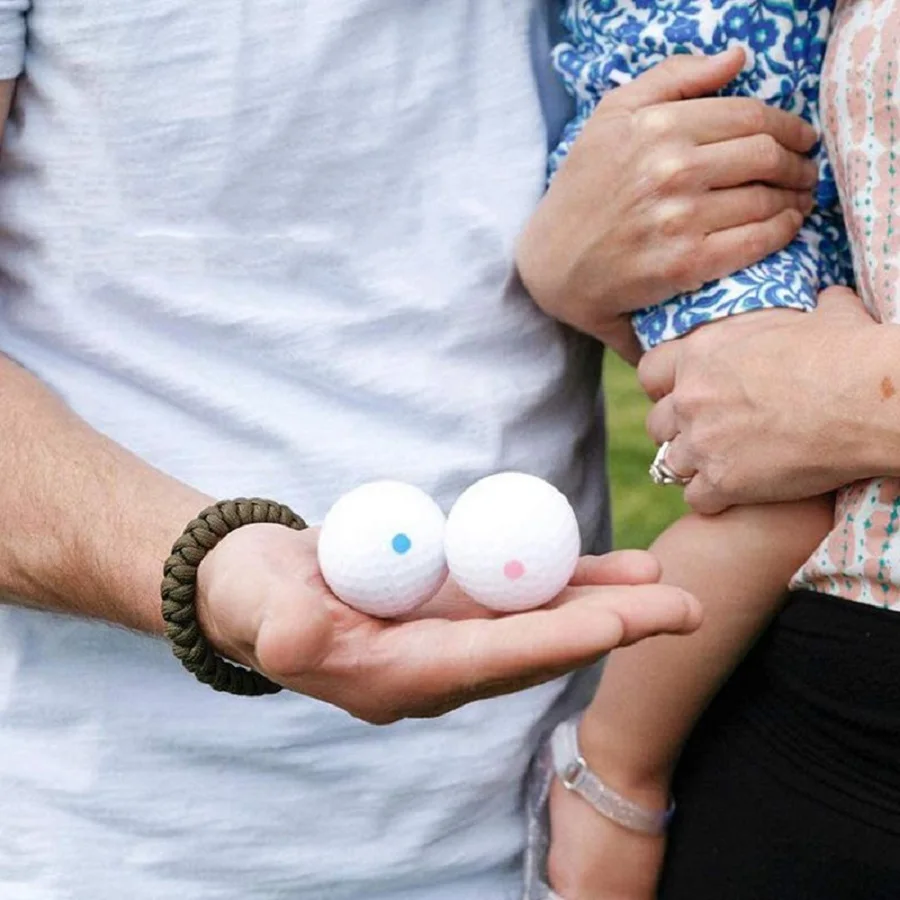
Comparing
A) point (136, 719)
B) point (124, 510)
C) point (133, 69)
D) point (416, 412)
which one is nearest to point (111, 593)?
point (124, 510)

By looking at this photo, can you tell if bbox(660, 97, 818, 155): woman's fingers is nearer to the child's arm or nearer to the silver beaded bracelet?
the child's arm

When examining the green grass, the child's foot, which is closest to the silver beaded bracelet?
the child's foot

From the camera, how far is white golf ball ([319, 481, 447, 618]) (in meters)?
1.15

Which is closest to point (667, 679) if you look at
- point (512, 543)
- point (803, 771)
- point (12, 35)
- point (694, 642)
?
point (694, 642)

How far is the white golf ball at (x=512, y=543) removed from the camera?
3.81ft

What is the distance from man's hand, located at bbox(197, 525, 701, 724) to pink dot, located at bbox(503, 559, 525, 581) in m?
0.04

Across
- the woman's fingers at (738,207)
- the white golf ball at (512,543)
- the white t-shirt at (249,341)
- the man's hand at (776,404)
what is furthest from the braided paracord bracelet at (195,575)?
the woman's fingers at (738,207)

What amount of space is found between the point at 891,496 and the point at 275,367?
1.87 ft

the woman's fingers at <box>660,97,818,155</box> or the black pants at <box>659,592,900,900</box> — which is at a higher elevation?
the woman's fingers at <box>660,97,818,155</box>

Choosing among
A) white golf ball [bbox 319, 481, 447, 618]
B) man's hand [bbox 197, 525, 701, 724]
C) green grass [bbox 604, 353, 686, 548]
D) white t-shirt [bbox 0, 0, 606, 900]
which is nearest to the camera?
man's hand [bbox 197, 525, 701, 724]

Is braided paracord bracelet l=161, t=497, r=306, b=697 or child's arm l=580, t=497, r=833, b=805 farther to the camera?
child's arm l=580, t=497, r=833, b=805

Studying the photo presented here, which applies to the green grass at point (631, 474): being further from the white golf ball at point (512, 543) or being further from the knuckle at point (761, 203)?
the white golf ball at point (512, 543)

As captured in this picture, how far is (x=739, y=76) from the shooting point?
1.56 metres

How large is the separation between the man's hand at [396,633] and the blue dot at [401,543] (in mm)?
54
